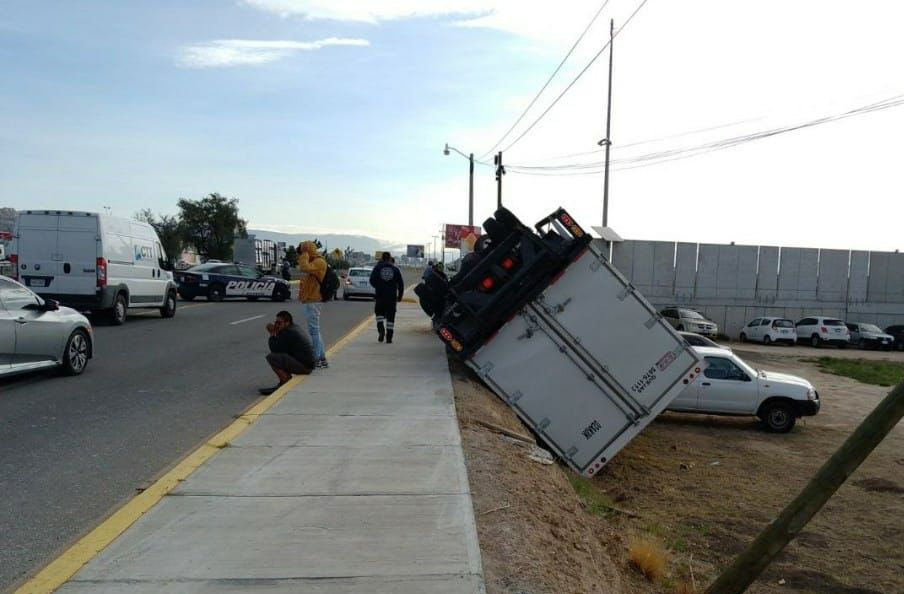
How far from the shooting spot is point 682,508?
32.4ft

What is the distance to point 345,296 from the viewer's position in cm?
3344

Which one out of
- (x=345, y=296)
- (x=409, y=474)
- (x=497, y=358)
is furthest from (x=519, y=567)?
(x=345, y=296)

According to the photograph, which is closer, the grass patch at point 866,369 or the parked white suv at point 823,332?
the grass patch at point 866,369

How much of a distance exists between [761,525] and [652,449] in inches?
158

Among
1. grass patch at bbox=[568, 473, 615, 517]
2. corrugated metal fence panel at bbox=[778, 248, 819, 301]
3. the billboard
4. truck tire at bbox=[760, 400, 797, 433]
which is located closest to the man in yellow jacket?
grass patch at bbox=[568, 473, 615, 517]

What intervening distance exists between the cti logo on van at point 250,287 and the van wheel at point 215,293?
0.27 m

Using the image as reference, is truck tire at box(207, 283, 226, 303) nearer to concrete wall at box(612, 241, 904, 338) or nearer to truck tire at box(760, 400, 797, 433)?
truck tire at box(760, 400, 797, 433)

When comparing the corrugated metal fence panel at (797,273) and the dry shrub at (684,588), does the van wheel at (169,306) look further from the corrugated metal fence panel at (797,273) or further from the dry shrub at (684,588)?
the corrugated metal fence panel at (797,273)

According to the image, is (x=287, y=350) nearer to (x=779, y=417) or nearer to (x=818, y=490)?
(x=818, y=490)

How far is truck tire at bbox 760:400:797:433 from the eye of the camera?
14812mm

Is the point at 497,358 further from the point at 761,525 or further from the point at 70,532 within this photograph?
the point at 70,532

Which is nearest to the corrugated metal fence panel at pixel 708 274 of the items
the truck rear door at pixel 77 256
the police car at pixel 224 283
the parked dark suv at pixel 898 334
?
the parked dark suv at pixel 898 334

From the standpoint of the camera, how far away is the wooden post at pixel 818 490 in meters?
3.13

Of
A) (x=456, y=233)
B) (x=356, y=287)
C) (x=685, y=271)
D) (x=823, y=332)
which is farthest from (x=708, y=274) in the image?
(x=356, y=287)
